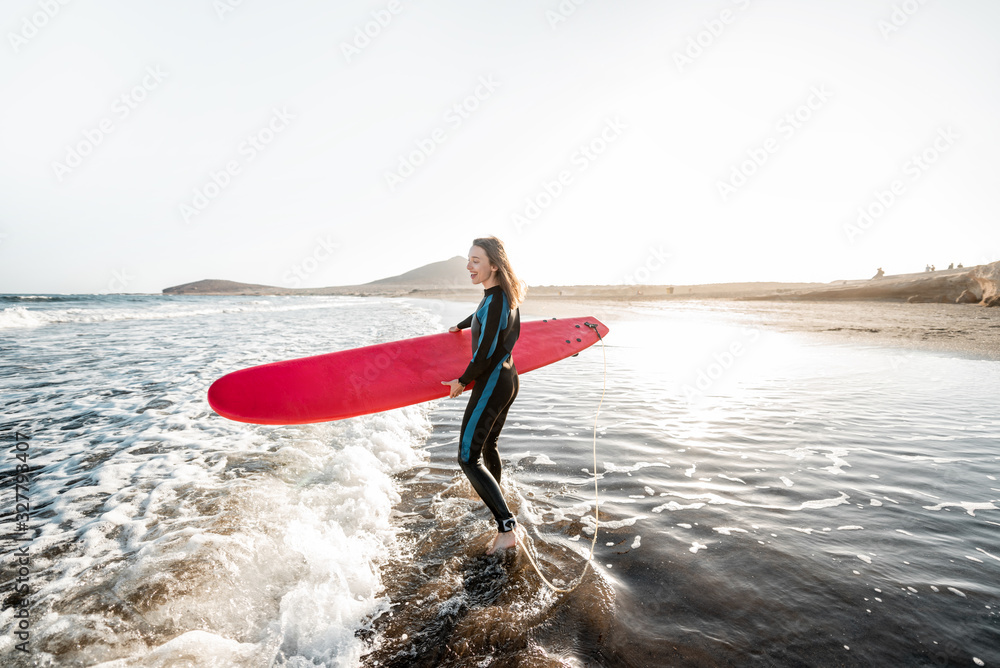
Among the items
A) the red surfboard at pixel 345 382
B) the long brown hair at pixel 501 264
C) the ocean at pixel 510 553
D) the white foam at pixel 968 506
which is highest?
the long brown hair at pixel 501 264

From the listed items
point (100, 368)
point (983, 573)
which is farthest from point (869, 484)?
point (100, 368)

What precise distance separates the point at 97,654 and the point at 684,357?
11333 mm

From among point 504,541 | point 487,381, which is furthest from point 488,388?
point 504,541

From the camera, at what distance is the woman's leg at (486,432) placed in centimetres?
309

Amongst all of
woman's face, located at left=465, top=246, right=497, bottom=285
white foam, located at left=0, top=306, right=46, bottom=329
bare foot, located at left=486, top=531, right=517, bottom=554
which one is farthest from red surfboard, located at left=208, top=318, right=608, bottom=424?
white foam, located at left=0, top=306, right=46, bottom=329

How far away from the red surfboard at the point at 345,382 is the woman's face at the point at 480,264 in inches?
67.0

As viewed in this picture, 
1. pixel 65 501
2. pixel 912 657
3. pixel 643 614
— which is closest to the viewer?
pixel 912 657

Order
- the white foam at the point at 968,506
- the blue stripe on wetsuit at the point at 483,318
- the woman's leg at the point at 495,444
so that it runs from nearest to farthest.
Answer: the blue stripe on wetsuit at the point at 483,318
the woman's leg at the point at 495,444
the white foam at the point at 968,506

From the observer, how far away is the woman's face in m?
3.11

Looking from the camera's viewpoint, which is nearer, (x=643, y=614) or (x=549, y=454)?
(x=643, y=614)

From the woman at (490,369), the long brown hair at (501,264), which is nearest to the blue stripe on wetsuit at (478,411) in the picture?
the woman at (490,369)

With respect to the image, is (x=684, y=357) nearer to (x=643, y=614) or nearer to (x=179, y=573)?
(x=643, y=614)

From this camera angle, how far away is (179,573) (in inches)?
107

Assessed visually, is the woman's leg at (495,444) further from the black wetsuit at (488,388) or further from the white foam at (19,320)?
the white foam at (19,320)
